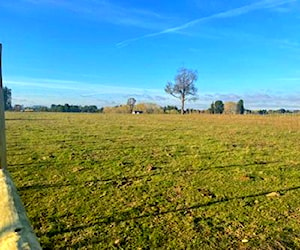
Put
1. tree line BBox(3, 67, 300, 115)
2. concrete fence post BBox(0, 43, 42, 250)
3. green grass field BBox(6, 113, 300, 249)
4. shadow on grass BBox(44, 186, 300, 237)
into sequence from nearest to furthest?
concrete fence post BBox(0, 43, 42, 250) → green grass field BBox(6, 113, 300, 249) → shadow on grass BBox(44, 186, 300, 237) → tree line BBox(3, 67, 300, 115)

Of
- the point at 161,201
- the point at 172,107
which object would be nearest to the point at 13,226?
the point at 161,201

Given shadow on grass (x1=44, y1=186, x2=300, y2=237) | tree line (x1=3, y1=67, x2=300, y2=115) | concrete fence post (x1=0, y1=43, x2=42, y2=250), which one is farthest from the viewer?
tree line (x1=3, y1=67, x2=300, y2=115)

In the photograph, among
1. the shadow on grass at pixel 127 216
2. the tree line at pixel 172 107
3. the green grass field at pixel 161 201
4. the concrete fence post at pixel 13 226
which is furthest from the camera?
the tree line at pixel 172 107

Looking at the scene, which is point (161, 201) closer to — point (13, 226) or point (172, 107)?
point (13, 226)

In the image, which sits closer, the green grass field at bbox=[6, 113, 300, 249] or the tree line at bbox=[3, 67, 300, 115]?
the green grass field at bbox=[6, 113, 300, 249]

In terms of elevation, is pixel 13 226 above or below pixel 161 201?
above

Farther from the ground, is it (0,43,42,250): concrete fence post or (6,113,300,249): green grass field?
(0,43,42,250): concrete fence post

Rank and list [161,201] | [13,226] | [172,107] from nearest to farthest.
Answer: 1. [13,226]
2. [161,201]
3. [172,107]

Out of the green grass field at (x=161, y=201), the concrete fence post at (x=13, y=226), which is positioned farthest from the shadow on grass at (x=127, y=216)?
the concrete fence post at (x=13, y=226)

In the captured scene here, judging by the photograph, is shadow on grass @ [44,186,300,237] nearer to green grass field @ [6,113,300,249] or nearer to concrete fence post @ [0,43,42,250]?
green grass field @ [6,113,300,249]

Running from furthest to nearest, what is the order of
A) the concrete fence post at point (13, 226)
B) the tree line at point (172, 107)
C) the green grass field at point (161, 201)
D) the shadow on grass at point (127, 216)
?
the tree line at point (172, 107), the shadow on grass at point (127, 216), the green grass field at point (161, 201), the concrete fence post at point (13, 226)

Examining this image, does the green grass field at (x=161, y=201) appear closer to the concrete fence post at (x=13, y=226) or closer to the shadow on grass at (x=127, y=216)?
the shadow on grass at (x=127, y=216)

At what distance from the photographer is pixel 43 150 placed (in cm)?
1206

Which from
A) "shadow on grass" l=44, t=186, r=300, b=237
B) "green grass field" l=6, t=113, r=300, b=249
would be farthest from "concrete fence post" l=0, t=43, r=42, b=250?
"shadow on grass" l=44, t=186, r=300, b=237
